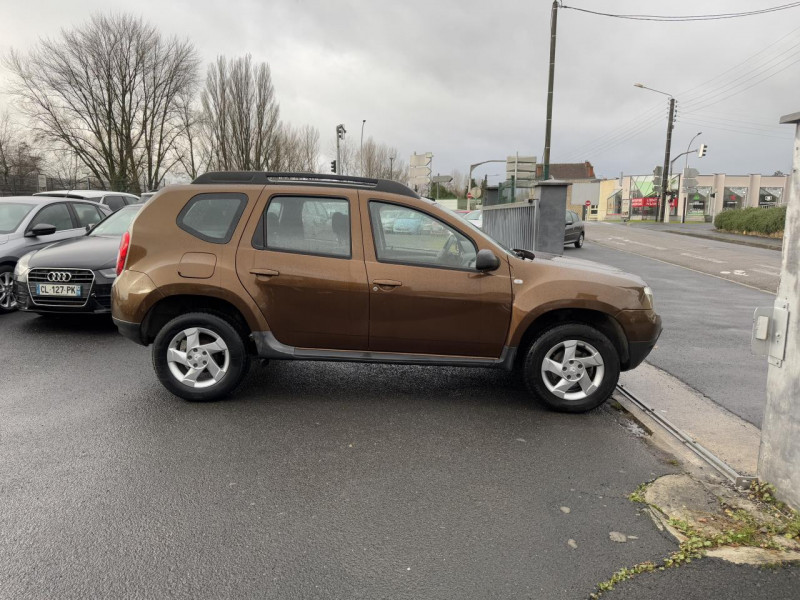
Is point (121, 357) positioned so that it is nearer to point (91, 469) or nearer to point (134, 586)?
point (91, 469)

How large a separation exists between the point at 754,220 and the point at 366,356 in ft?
112

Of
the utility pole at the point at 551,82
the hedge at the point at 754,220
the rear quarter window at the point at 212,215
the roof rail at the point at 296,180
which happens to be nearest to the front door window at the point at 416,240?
the roof rail at the point at 296,180

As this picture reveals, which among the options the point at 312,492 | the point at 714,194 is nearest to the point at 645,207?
the point at 714,194

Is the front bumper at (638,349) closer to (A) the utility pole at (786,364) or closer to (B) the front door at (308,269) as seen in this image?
(A) the utility pole at (786,364)

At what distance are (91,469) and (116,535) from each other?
911 mm

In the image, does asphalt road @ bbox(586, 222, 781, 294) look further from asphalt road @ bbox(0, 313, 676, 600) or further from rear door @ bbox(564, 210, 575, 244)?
asphalt road @ bbox(0, 313, 676, 600)

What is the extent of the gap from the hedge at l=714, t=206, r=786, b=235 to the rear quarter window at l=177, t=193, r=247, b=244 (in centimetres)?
3036

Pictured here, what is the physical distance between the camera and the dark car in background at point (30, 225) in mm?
8328

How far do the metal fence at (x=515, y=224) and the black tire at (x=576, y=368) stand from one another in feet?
16.6

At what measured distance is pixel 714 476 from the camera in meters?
3.62

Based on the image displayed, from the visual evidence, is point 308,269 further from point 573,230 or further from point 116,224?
point 573,230

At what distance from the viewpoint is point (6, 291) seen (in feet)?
27.3

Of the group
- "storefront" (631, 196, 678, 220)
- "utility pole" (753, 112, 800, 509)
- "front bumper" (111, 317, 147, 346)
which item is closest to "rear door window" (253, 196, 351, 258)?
"front bumper" (111, 317, 147, 346)

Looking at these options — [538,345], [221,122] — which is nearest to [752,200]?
[221,122]
